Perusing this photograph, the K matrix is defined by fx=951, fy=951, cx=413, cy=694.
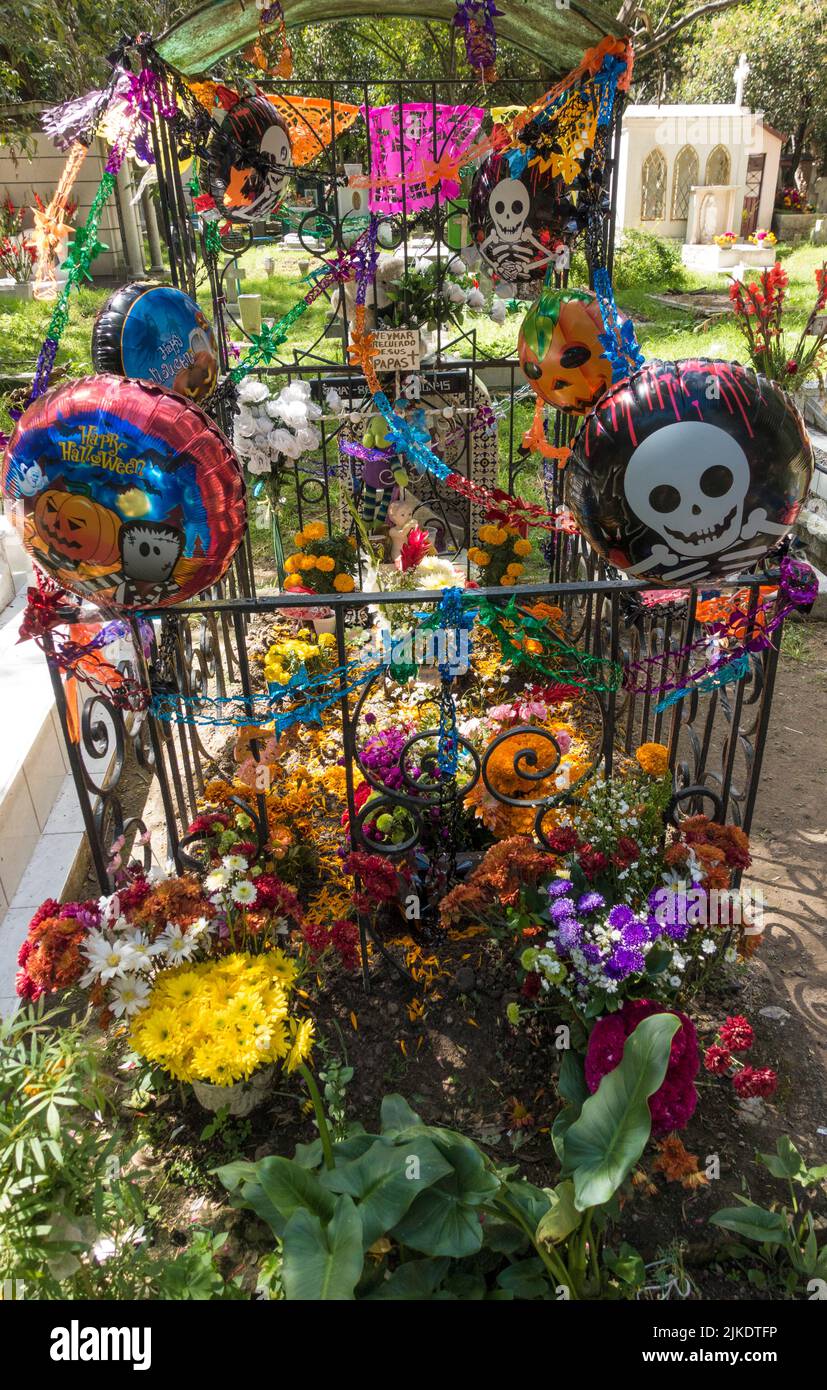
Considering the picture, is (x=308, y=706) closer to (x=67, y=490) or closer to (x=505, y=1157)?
(x=67, y=490)

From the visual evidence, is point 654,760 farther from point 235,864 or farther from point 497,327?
point 497,327

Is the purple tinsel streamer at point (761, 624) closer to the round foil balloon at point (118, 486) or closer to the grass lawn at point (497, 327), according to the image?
the round foil balloon at point (118, 486)

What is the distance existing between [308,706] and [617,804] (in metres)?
0.84

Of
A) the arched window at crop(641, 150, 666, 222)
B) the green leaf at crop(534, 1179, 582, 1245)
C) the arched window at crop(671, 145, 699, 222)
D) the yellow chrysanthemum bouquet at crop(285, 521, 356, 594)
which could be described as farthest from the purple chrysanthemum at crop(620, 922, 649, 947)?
the arched window at crop(671, 145, 699, 222)

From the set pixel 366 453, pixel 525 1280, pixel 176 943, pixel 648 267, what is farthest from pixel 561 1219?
pixel 648 267

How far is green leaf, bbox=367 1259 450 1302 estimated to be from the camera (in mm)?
1729

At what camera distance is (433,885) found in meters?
2.80

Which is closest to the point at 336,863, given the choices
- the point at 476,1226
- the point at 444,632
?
the point at 444,632

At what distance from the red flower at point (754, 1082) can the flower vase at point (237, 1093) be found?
111cm

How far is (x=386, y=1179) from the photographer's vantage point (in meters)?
1.75

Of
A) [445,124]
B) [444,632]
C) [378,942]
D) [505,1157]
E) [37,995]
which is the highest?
[445,124]

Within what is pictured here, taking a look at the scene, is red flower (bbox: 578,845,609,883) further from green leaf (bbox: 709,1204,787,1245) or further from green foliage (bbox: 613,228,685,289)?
green foliage (bbox: 613,228,685,289)

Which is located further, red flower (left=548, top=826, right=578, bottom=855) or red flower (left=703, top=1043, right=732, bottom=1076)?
red flower (left=548, top=826, right=578, bottom=855)

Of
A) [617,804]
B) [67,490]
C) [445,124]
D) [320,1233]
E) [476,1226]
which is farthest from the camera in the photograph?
[445,124]
